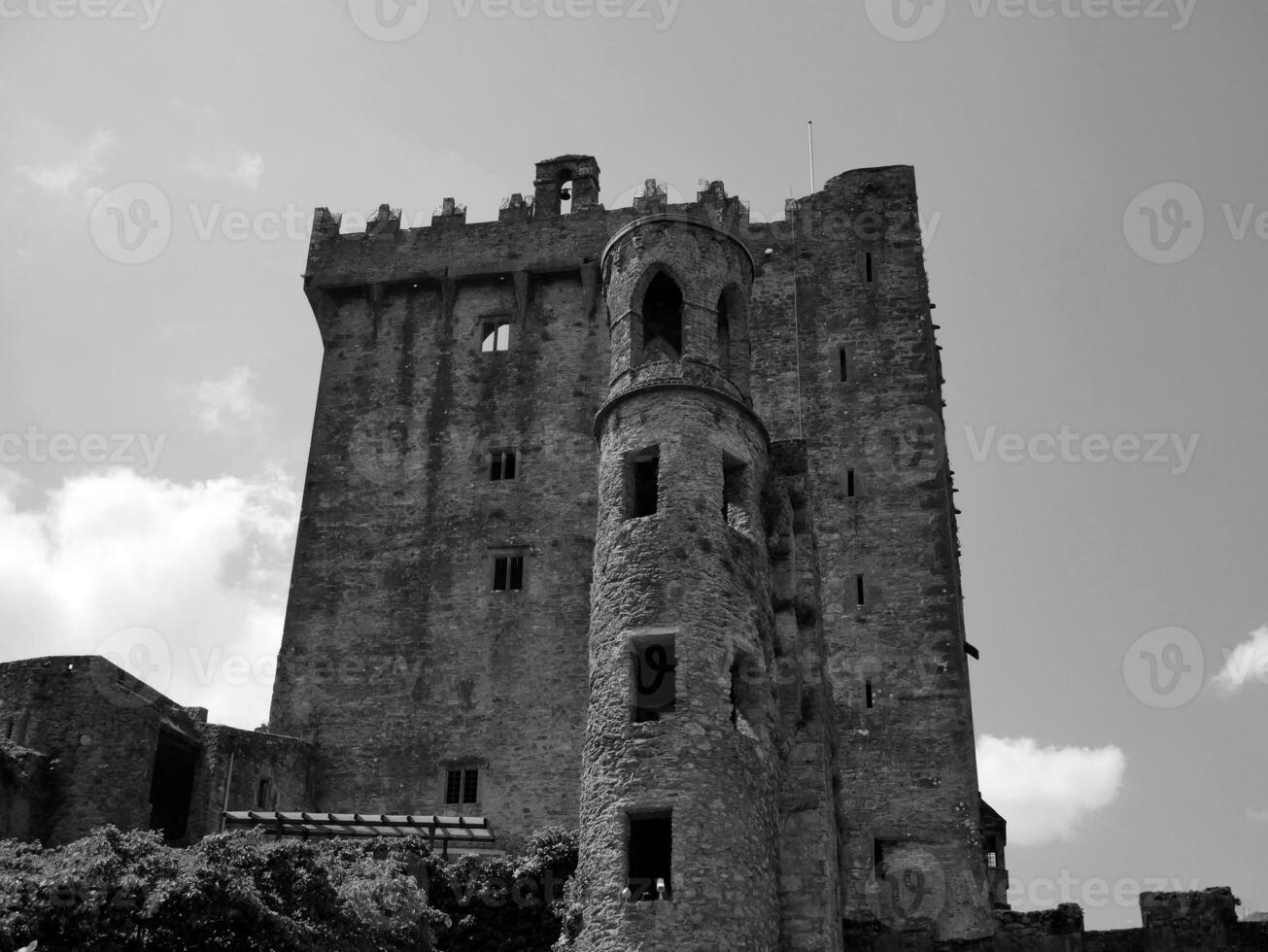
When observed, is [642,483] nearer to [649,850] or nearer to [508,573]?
[649,850]

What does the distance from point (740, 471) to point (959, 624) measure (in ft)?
35.3

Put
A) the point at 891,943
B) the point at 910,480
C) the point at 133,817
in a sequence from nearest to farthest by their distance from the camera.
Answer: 1. the point at 891,943
2. the point at 133,817
3. the point at 910,480

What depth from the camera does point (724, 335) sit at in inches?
1064

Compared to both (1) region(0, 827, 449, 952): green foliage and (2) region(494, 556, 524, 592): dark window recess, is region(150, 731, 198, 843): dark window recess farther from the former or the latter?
(1) region(0, 827, 449, 952): green foliage

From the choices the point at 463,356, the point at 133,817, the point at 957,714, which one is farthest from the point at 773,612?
the point at 463,356

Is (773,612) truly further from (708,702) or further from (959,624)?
(959,624)

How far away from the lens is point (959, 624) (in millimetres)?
33656

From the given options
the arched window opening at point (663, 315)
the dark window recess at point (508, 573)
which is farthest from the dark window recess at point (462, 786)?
the arched window opening at point (663, 315)

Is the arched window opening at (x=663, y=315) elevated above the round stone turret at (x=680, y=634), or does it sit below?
above

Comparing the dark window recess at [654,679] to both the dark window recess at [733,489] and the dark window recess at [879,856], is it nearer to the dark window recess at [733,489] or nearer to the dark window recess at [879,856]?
the dark window recess at [733,489]

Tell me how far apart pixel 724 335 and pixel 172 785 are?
1465 centimetres

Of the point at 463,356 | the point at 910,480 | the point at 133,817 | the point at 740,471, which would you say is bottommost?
the point at 133,817

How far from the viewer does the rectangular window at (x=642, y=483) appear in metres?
24.1

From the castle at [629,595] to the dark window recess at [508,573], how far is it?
79 mm
